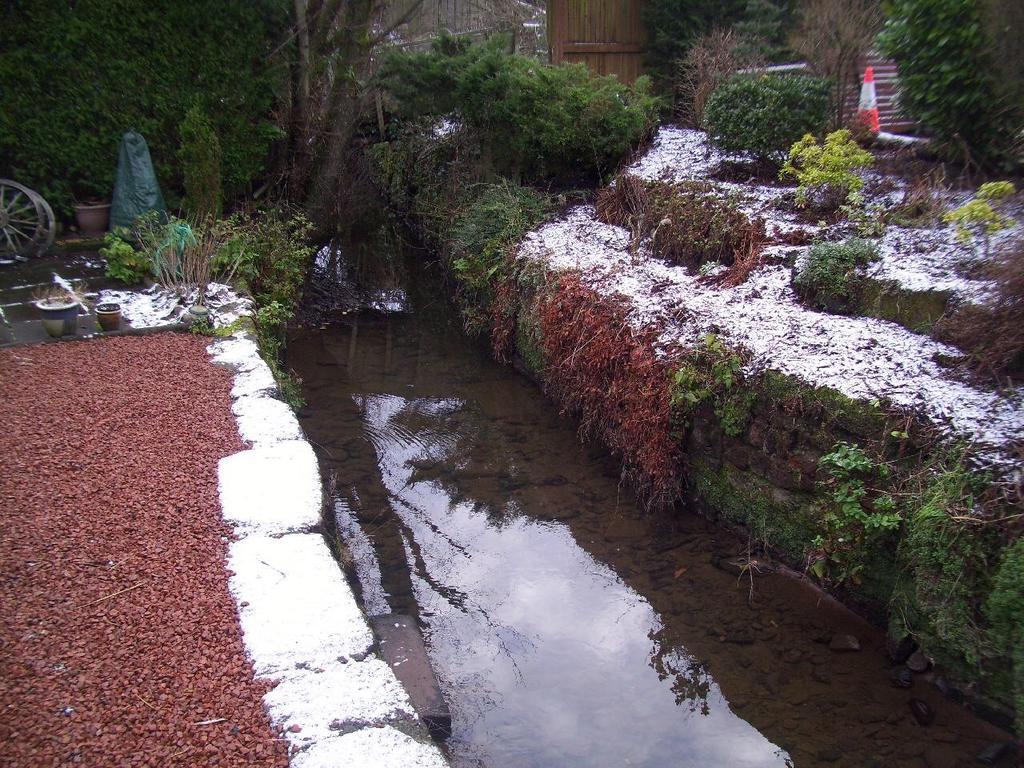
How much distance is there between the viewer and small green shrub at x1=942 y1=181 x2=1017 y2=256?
Answer: 482cm

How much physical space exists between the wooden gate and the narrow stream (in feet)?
24.9

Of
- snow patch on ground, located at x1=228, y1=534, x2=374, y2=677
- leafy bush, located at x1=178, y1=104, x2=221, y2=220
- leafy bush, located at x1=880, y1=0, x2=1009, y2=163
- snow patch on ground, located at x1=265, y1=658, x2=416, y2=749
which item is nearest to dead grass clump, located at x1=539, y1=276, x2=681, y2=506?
snow patch on ground, located at x1=228, y1=534, x2=374, y2=677

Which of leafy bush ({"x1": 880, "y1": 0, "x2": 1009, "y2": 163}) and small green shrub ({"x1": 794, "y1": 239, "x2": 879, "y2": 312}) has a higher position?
leafy bush ({"x1": 880, "y1": 0, "x2": 1009, "y2": 163})

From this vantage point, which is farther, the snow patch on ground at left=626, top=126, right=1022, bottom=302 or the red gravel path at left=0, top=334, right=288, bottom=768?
the snow patch on ground at left=626, top=126, right=1022, bottom=302

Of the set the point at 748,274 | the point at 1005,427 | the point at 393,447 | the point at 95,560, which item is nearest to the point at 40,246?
the point at 393,447

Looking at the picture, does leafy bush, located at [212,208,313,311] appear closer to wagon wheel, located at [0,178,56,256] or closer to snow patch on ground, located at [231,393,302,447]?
wagon wheel, located at [0,178,56,256]

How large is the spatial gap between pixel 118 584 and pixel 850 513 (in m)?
3.42

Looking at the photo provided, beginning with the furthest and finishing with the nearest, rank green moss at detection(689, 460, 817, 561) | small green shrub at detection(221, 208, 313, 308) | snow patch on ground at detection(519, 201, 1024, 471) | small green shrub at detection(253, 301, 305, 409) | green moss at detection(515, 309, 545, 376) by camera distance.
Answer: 1. small green shrub at detection(221, 208, 313, 308)
2. green moss at detection(515, 309, 545, 376)
3. small green shrub at detection(253, 301, 305, 409)
4. green moss at detection(689, 460, 817, 561)
5. snow patch on ground at detection(519, 201, 1024, 471)

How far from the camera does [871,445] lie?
12.7 ft

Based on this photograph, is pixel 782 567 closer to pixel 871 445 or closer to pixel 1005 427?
pixel 871 445

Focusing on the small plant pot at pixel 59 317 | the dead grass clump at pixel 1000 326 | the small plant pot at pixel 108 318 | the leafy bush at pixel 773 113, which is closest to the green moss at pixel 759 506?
the dead grass clump at pixel 1000 326

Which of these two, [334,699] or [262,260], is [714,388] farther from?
[262,260]

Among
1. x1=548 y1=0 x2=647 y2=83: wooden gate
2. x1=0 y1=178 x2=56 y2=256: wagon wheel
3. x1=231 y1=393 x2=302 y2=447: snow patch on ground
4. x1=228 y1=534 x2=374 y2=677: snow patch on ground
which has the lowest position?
x1=228 y1=534 x2=374 y2=677: snow patch on ground

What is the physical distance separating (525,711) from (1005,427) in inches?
105
